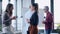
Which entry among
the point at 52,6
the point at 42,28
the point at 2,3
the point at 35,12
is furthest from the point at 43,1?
the point at 35,12

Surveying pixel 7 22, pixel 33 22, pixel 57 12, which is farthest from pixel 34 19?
pixel 57 12

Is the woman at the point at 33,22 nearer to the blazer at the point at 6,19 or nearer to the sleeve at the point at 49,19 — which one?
the blazer at the point at 6,19

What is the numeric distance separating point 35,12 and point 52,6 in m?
2.45

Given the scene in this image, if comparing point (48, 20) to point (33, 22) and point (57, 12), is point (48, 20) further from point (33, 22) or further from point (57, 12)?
point (57, 12)

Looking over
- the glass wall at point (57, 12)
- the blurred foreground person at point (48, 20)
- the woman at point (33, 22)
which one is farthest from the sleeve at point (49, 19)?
the glass wall at point (57, 12)

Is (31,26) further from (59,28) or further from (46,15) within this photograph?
(59,28)

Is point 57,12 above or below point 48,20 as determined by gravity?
above

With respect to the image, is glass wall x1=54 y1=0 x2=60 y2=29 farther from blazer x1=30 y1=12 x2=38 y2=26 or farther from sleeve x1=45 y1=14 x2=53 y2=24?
blazer x1=30 y1=12 x2=38 y2=26

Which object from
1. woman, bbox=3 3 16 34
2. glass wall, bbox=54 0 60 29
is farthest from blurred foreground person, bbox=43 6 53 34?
woman, bbox=3 3 16 34

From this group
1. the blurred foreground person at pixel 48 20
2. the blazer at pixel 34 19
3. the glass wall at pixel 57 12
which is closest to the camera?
the blazer at pixel 34 19

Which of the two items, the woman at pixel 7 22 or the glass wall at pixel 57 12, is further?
the glass wall at pixel 57 12

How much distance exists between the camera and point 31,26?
5.40 m

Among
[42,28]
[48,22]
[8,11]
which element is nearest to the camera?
[8,11]

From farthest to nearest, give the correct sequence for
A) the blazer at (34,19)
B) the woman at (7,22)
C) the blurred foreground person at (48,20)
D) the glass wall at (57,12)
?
the glass wall at (57,12), the blurred foreground person at (48,20), the blazer at (34,19), the woman at (7,22)
